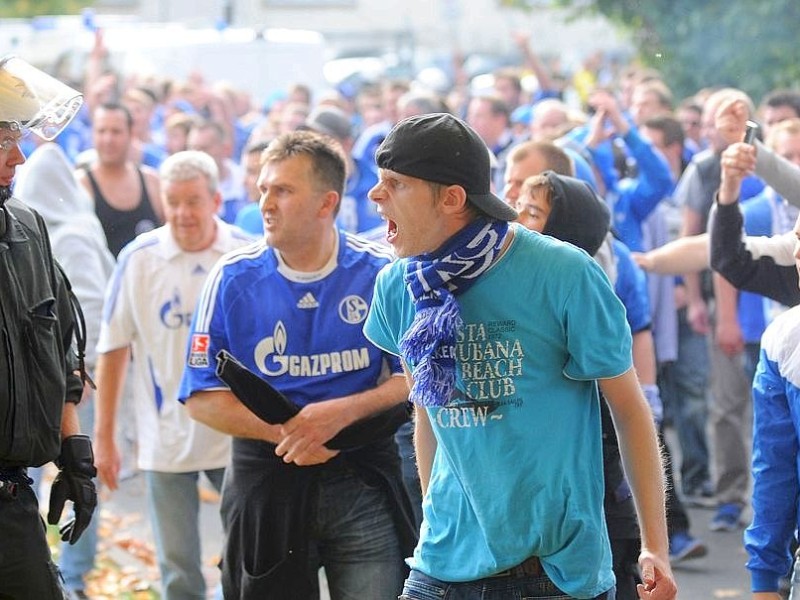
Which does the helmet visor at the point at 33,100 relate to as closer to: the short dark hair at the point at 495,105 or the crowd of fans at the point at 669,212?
the crowd of fans at the point at 669,212

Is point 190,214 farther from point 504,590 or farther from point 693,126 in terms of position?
point 693,126

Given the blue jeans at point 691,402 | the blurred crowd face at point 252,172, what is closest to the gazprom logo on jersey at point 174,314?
the blurred crowd face at point 252,172

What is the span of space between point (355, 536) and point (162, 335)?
6.43 feet

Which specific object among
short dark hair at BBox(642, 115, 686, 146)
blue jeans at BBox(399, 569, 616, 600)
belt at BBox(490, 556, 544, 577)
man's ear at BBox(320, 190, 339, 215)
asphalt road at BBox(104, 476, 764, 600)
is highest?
short dark hair at BBox(642, 115, 686, 146)

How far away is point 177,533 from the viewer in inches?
269

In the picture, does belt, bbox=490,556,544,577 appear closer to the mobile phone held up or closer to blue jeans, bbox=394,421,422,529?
blue jeans, bbox=394,421,422,529

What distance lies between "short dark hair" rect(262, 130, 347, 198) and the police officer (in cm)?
92

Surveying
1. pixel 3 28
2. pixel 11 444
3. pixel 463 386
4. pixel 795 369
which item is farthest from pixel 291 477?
pixel 3 28

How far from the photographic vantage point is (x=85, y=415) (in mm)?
8281

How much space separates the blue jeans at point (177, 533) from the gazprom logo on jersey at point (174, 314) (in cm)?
63

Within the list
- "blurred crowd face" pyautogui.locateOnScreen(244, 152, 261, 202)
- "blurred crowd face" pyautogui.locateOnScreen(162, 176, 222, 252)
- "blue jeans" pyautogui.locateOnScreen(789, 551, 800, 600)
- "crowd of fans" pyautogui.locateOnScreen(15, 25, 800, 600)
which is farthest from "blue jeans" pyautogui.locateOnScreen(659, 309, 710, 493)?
"blue jeans" pyautogui.locateOnScreen(789, 551, 800, 600)

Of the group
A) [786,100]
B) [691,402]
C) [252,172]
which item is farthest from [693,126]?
[252,172]

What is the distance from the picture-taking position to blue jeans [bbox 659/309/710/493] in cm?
992

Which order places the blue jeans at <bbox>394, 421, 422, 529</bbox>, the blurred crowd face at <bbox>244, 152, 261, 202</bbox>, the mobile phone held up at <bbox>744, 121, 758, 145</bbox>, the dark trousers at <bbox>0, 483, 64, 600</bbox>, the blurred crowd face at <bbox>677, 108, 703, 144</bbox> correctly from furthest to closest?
the blurred crowd face at <bbox>677, 108, 703, 144</bbox> < the blurred crowd face at <bbox>244, 152, 261, 202</bbox> < the blue jeans at <bbox>394, 421, 422, 529</bbox> < the mobile phone held up at <bbox>744, 121, 758, 145</bbox> < the dark trousers at <bbox>0, 483, 64, 600</bbox>
